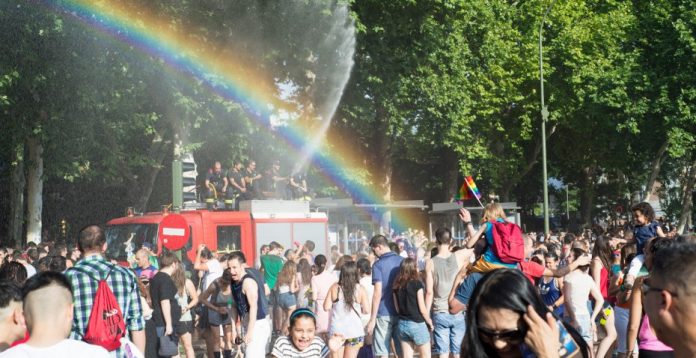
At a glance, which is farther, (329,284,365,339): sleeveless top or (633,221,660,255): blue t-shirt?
(329,284,365,339): sleeveless top

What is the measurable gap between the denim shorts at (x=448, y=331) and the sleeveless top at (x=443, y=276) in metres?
0.28

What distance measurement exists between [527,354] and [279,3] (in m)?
28.3

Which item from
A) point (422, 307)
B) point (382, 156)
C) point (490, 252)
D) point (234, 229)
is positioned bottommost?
point (422, 307)

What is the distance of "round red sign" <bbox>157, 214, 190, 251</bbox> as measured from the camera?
17.3 metres

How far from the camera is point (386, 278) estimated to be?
39.4 feet

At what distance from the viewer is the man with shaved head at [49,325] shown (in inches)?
187

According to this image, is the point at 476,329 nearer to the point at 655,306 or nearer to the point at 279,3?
the point at 655,306

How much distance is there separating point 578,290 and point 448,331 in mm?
1556

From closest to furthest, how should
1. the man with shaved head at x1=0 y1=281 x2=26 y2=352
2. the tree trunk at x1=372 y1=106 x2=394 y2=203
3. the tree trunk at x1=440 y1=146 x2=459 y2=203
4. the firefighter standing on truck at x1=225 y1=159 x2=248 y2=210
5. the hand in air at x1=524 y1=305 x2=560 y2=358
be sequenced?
the hand in air at x1=524 y1=305 x2=560 y2=358, the man with shaved head at x1=0 y1=281 x2=26 y2=352, the firefighter standing on truck at x1=225 y1=159 x2=248 y2=210, the tree trunk at x1=372 y1=106 x2=394 y2=203, the tree trunk at x1=440 y1=146 x2=459 y2=203

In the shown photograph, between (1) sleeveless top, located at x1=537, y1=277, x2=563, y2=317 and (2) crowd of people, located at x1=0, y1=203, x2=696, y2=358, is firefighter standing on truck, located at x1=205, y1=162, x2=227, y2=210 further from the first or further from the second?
(1) sleeveless top, located at x1=537, y1=277, x2=563, y2=317

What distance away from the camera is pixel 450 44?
122ft

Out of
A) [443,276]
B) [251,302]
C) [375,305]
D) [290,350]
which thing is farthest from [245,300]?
[290,350]

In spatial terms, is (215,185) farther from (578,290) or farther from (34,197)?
(578,290)

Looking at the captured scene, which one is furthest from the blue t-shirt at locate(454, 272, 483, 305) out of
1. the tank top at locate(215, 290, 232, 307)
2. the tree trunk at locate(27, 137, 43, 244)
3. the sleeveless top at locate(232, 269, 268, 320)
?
the tree trunk at locate(27, 137, 43, 244)
